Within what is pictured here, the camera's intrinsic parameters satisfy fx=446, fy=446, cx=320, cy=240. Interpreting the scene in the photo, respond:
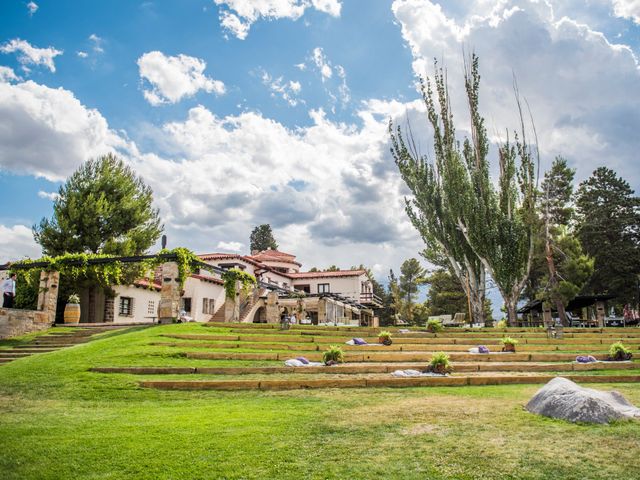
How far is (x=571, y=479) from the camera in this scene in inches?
178

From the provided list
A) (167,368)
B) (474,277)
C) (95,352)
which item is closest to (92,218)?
(95,352)

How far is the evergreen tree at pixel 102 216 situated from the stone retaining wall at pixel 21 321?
6902 mm

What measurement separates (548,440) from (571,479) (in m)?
1.25

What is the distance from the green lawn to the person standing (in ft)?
51.9

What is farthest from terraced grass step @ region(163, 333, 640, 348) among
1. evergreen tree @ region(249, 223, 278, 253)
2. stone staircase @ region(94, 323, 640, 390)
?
evergreen tree @ region(249, 223, 278, 253)

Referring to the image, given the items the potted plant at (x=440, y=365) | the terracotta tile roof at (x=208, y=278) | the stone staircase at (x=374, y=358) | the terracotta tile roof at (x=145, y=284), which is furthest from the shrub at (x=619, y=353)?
the terracotta tile roof at (x=208, y=278)

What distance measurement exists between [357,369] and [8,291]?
19829 millimetres

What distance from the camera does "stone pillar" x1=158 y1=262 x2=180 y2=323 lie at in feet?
66.1

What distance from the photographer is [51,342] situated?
1728 centimetres

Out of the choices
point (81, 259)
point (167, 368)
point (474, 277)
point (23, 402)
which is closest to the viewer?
point (23, 402)

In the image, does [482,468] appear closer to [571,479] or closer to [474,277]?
[571,479]

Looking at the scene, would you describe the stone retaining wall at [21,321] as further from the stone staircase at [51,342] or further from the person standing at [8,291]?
the person standing at [8,291]

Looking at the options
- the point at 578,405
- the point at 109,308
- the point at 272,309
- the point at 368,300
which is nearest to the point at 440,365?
the point at 578,405

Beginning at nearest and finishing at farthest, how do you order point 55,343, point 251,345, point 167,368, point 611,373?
point 167,368
point 611,373
point 251,345
point 55,343
